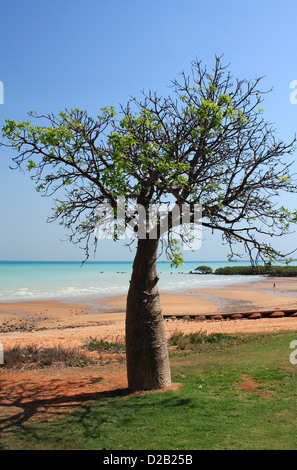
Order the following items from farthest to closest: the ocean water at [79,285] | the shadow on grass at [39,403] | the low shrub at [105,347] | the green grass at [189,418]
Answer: the ocean water at [79,285]
the low shrub at [105,347]
the shadow on grass at [39,403]
the green grass at [189,418]

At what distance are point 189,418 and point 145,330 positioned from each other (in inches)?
80.2

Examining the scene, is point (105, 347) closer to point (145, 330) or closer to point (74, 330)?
point (145, 330)

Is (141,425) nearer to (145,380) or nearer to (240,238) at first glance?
(145,380)

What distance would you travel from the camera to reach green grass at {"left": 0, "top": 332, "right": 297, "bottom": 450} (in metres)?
5.87

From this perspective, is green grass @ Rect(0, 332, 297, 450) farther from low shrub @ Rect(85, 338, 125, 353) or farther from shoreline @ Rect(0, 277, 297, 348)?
shoreline @ Rect(0, 277, 297, 348)

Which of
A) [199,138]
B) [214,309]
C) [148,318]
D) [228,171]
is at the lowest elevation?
[214,309]

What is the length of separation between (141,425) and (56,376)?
418cm

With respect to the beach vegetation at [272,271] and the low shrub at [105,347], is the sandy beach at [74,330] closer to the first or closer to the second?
the low shrub at [105,347]

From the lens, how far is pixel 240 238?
8867 mm

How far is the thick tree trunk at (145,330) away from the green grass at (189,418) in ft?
1.14

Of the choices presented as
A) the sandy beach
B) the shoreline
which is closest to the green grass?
the sandy beach

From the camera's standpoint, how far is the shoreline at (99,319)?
53.2ft

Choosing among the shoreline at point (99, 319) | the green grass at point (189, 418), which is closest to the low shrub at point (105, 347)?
the shoreline at point (99, 319)
